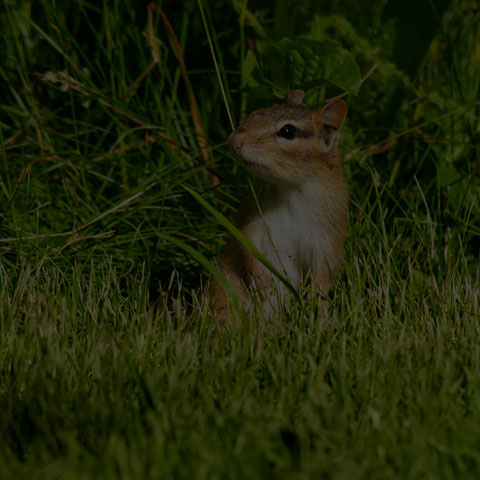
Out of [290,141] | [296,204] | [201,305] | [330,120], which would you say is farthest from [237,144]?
[201,305]

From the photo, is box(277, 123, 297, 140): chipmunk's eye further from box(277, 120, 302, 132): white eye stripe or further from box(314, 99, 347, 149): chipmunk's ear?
box(314, 99, 347, 149): chipmunk's ear

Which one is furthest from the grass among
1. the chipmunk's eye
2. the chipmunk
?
the chipmunk's eye

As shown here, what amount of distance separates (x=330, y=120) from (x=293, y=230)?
543 mm

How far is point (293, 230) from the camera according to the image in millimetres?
3379

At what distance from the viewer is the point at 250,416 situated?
211 cm

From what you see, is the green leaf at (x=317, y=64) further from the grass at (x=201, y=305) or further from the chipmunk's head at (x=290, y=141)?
the grass at (x=201, y=305)

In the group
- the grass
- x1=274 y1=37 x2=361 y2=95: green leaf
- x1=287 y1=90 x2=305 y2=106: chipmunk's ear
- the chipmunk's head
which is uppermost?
x1=274 y1=37 x2=361 y2=95: green leaf

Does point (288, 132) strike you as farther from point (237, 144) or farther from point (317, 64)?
point (317, 64)

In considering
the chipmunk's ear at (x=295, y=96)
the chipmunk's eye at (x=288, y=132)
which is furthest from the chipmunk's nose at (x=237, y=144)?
the chipmunk's ear at (x=295, y=96)

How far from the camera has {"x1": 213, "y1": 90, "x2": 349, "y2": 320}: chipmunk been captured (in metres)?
3.28

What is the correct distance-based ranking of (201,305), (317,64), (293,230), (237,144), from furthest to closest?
(317,64) < (293,230) < (201,305) < (237,144)

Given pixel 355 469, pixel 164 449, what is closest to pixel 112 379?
pixel 164 449

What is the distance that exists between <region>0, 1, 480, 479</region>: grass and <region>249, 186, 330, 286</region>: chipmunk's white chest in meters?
0.20

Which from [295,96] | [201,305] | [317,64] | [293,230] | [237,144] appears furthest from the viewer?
[317,64]
